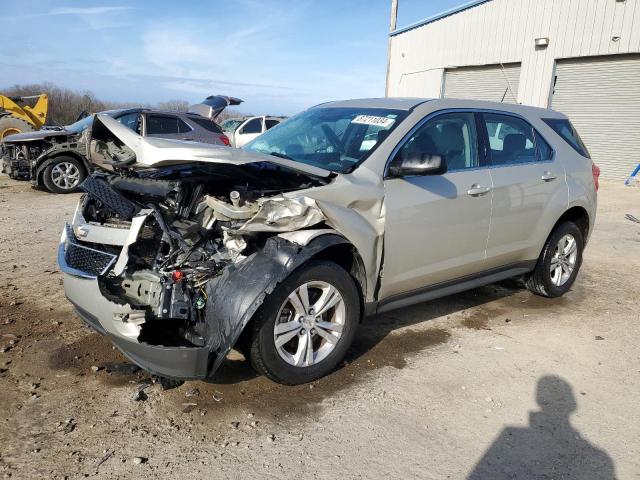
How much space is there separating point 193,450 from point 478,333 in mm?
2649

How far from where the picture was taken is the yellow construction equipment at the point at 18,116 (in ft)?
51.7

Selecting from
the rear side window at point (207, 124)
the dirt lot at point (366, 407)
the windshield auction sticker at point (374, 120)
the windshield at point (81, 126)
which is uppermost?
the windshield auction sticker at point (374, 120)

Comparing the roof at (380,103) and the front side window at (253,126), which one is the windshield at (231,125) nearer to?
the front side window at (253,126)

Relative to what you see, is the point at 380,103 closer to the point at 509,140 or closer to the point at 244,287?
the point at 509,140

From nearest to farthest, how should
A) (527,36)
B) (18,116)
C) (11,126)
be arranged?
(11,126)
(527,36)
(18,116)

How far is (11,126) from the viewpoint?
15.8m

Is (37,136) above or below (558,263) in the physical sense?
above

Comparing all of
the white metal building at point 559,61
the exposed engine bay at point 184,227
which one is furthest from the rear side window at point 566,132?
the white metal building at point 559,61

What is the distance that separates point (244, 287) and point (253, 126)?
14552 millimetres

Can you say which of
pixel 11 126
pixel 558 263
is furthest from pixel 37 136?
pixel 558 263

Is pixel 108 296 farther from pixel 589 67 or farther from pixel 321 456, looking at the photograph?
pixel 589 67

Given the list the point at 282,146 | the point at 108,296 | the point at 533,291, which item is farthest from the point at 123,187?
the point at 533,291

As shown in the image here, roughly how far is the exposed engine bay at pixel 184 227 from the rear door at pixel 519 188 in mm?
1765

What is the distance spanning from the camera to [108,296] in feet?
10.1
